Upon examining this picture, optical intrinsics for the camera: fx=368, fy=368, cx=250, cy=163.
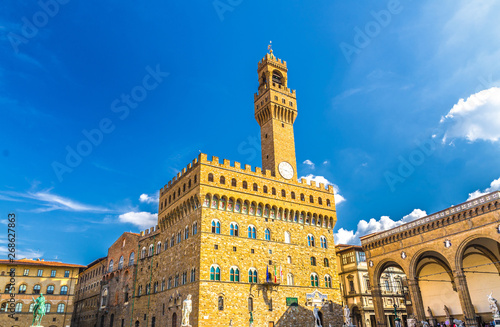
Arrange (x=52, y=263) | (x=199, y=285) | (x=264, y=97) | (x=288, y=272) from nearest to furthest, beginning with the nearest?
(x=199, y=285) → (x=288, y=272) → (x=264, y=97) → (x=52, y=263)

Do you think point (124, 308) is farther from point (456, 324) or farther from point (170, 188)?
point (456, 324)

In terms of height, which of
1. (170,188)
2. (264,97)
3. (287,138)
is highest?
(264,97)

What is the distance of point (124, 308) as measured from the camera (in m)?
48.9

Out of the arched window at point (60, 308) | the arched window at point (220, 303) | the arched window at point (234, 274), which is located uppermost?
the arched window at point (234, 274)

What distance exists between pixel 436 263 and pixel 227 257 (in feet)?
91.7

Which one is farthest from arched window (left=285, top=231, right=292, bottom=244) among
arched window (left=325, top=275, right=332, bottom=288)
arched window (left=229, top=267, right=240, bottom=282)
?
arched window (left=229, top=267, right=240, bottom=282)

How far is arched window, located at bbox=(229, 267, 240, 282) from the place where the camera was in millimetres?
37125

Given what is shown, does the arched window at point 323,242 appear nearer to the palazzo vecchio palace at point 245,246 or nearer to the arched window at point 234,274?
the palazzo vecchio palace at point 245,246

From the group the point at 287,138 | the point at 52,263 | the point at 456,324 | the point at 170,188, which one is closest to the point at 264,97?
the point at 287,138

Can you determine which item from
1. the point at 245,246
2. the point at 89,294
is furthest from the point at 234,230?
the point at 89,294

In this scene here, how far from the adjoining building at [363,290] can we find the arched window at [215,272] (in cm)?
2489

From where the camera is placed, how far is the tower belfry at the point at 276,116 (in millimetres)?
46156

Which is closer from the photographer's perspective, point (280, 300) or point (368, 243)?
point (280, 300)

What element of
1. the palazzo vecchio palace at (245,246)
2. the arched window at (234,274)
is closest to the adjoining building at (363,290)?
the palazzo vecchio palace at (245,246)
